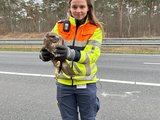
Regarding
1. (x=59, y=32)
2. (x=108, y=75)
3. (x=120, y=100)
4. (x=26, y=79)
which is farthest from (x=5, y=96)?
(x=59, y=32)

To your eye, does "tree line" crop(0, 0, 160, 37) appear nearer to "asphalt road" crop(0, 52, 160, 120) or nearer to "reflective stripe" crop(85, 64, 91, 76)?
"asphalt road" crop(0, 52, 160, 120)

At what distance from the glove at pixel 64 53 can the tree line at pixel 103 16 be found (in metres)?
21.4

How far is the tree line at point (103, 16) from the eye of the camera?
1040 inches

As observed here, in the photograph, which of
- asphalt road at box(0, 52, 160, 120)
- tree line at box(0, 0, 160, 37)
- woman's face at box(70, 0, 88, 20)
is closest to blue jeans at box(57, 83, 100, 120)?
woman's face at box(70, 0, 88, 20)

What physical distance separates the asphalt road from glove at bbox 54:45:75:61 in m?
2.35

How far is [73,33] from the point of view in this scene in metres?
2.29

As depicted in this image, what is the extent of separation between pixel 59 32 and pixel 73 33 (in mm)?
124

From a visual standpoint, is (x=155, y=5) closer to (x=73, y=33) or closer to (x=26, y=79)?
(x=26, y=79)

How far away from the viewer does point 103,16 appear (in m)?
28.1

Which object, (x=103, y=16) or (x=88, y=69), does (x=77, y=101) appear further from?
(x=103, y=16)

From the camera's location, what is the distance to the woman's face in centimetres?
228

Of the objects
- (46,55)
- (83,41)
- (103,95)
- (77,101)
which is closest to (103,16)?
(103,95)

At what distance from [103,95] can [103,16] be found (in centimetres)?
2336

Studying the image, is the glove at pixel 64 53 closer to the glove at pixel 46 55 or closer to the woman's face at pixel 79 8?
the glove at pixel 46 55
